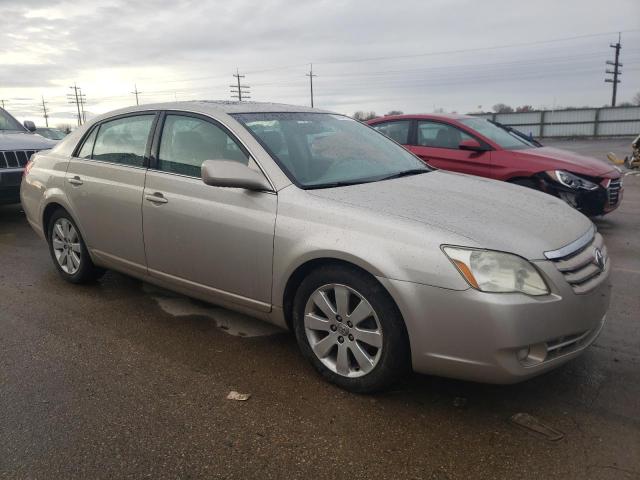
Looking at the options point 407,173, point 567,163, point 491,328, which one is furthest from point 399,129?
point 491,328

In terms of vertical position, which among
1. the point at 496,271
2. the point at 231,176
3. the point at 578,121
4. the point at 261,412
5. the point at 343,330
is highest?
the point at 231,176

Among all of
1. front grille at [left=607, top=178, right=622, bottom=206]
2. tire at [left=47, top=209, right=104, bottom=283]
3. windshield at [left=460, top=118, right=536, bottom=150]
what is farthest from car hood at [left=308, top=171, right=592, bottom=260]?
windshield at [left=460, top=118, right=536, bottom=150]

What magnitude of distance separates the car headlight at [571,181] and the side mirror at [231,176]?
4719 mm

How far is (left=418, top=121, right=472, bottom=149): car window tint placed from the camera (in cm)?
739

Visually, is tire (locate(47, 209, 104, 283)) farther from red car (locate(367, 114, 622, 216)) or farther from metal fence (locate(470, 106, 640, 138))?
metal fence (locate(470, 106, 640, 138))

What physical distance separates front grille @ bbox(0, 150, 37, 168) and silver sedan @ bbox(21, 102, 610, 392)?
383cm

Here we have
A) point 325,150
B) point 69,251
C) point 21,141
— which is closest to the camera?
point 325,150

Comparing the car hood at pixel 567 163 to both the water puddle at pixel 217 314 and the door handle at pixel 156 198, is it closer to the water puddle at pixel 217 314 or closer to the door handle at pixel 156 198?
the water puddle at pixel 217 314

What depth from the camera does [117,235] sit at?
162 inches

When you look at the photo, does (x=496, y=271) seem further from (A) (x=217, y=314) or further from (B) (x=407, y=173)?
(A) (x=217, y=314)

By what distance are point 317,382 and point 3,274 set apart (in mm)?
3815

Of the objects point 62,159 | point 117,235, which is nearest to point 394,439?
point 117,235

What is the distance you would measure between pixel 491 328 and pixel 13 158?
7451mm

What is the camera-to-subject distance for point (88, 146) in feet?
15.0
